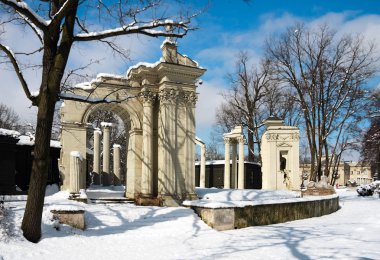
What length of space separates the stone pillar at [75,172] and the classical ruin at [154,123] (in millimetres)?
1120

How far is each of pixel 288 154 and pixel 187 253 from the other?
20.0 meters

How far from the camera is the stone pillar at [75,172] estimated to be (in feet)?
49.0

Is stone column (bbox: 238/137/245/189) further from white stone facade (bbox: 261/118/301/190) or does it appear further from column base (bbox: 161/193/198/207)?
column base (bbox: 161/193/198/207)

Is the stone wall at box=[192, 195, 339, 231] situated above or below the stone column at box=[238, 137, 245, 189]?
below

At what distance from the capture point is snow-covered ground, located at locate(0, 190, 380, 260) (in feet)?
28.8

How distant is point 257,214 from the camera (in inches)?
552

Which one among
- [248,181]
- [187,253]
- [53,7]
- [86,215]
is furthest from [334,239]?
[248,181]

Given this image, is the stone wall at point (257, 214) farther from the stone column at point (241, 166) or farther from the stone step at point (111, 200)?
the stone column at point (241, 166)

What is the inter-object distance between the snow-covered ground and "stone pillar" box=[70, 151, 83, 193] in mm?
1844

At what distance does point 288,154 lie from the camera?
28.0 meters

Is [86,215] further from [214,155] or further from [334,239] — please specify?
[214,155]

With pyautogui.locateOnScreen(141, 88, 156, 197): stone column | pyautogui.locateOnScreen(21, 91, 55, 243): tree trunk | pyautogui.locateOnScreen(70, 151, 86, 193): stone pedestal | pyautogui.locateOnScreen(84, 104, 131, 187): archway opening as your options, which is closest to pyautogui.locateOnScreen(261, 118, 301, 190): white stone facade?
pyautogui.locateOnScreen(84, 104, 131, 187): archway opening

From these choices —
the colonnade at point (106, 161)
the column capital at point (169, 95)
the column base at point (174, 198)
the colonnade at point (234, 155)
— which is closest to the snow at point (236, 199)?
the column base at point (174, 198)

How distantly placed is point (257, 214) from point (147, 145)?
5881mm
